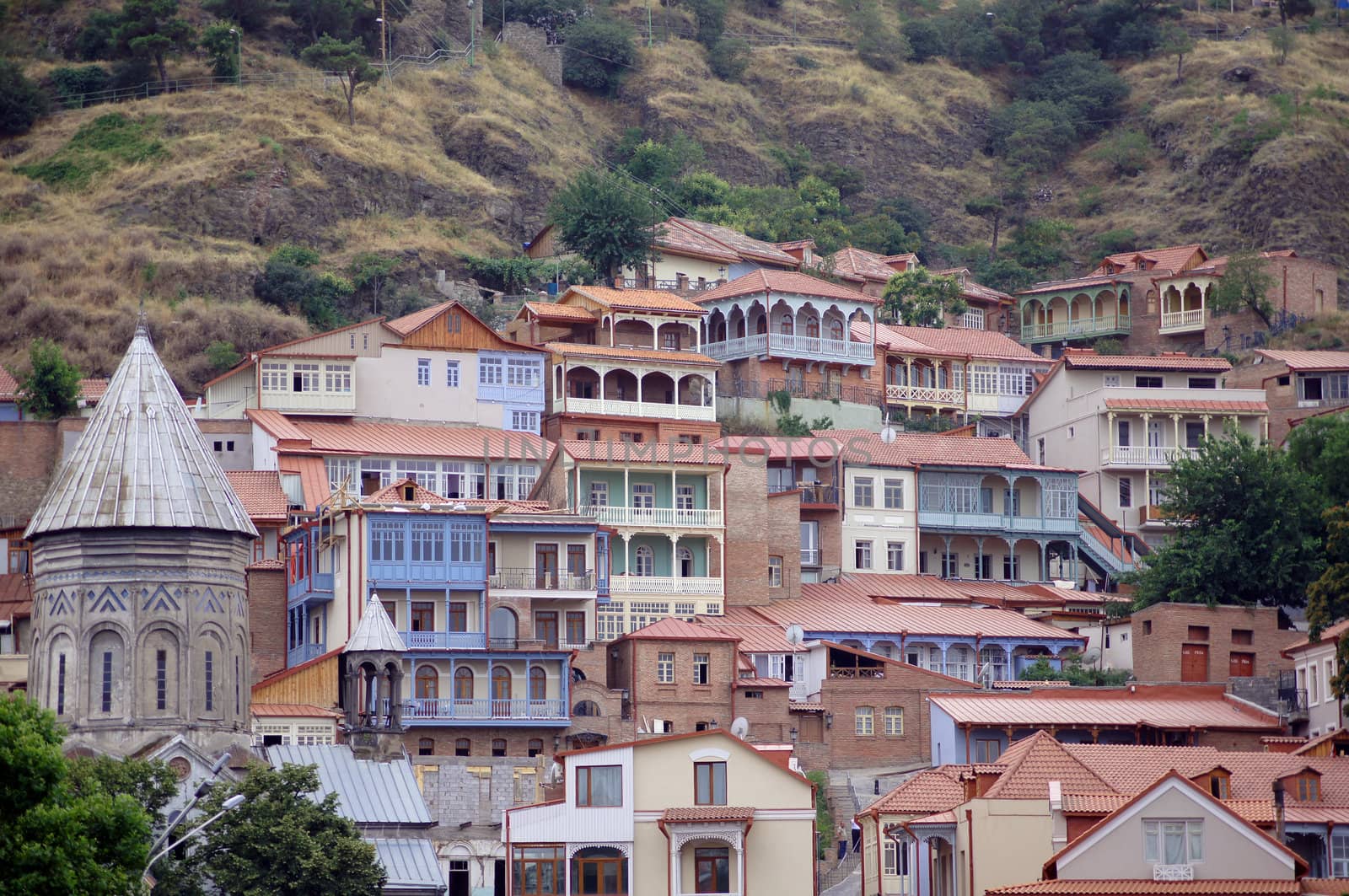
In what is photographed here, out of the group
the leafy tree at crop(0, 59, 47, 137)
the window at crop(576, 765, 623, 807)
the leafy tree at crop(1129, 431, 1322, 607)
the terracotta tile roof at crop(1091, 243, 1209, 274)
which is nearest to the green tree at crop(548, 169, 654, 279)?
the terracotta tile roof at crop(1091, 243, 1209, 274)

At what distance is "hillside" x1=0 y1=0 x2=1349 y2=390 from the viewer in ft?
326

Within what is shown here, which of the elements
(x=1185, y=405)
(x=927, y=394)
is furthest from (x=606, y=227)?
(x=1185, y=405)

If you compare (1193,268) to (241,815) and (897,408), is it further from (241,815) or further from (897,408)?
(241,815)

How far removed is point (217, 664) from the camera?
198ft

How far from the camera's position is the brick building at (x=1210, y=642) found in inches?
2876

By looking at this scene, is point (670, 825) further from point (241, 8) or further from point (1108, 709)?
point (241, 8)

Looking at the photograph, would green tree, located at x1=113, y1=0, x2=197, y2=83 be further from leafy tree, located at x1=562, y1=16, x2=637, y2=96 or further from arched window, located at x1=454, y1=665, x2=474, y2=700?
arched window, located at x1=454, y1=665, x2=474, y2=700

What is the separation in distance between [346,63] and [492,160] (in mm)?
7696

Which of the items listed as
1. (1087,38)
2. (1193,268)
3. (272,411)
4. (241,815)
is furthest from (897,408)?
(1087,38)

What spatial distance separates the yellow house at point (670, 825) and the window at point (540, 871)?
0.02 meters

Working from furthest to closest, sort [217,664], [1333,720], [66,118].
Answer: [66,118]
[1333,720]
[217,664]

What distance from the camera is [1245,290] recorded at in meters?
104

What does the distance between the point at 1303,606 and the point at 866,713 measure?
1512cm

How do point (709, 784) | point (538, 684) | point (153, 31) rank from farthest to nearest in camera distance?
point (153, 31) → point (538, 684) → point (709, 784)
